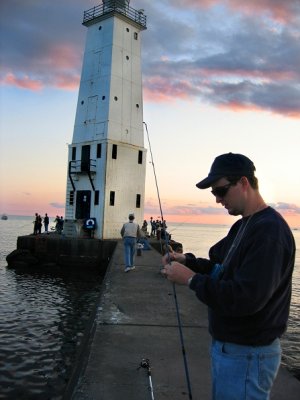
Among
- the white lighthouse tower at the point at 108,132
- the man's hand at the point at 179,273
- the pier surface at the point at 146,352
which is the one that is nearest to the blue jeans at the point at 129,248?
the pier surface at the point at 146,352

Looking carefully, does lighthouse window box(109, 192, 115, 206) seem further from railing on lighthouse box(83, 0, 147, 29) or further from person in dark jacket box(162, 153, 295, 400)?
person in dark jacket box(162, 153, 295, 400)

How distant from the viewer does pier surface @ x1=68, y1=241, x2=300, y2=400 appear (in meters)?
4.29

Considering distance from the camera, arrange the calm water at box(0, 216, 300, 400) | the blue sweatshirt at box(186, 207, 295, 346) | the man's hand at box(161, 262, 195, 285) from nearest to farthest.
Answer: the blue sweatshirt at box(186, 207, 295, 346) < the man's hand at box(161, 262, 195, 285) < the calm water at box(0, 216, 300, 400)

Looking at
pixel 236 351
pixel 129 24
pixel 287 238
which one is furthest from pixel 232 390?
pixel 129 24

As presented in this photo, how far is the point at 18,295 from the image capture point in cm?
1600

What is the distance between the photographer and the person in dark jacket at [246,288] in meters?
2.22

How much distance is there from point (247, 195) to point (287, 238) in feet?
1.28

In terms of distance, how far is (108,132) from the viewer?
28.4 metres

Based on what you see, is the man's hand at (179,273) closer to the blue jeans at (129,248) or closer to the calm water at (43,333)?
the calm water at (43,333)

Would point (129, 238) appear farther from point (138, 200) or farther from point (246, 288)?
point (138, 200)

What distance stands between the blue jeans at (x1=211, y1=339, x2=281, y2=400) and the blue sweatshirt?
55 millimetres

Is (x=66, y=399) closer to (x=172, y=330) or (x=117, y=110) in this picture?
(x=172, y=330)

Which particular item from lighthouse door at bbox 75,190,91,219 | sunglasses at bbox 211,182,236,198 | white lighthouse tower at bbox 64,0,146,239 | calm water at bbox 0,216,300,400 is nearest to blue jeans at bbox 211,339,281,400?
sunglasses at bbox 211,182,236,198

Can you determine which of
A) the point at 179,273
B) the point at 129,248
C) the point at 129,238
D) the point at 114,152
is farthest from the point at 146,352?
the point at 114,152
